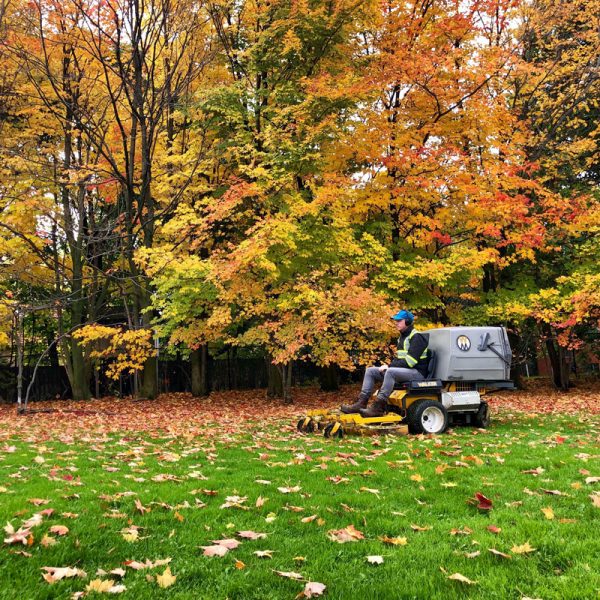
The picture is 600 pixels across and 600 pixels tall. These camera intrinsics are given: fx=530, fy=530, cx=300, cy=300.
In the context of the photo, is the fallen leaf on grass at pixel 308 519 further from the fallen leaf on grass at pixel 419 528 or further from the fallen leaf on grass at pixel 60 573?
the fallen leaf on grass at pixel 60 573

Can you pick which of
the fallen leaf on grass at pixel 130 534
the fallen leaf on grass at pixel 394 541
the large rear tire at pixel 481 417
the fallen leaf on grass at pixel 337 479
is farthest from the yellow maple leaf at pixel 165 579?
the large rear tire at pixel 481 417

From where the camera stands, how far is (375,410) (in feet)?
27.1

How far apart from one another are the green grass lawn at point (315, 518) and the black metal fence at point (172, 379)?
15678 mm

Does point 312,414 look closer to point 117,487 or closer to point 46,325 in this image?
point 117,487

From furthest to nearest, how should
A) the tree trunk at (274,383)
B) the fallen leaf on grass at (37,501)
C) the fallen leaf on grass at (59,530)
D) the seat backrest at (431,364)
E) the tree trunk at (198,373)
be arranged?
1. the tree trunk at (198,373)
2. the tree trunk at (274,383)
3. the seat backrest at (431,364)
4. the fallen leaf on grass at (37,501)
5. the fallen leaf on grass at (59,530)

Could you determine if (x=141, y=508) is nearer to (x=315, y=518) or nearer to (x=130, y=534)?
(x=130, y=534)

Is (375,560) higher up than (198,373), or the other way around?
(198,373)

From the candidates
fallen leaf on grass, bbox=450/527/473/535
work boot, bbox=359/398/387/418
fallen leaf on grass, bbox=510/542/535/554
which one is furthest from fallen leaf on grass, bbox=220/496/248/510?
work boot, bbox=359/398/387/418

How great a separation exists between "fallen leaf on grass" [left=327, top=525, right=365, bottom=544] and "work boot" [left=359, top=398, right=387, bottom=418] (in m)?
4.52

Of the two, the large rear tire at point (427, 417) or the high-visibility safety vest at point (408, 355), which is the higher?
the high-visibility safety vest at point (408, 355)

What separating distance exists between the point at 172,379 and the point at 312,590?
73.1 ft

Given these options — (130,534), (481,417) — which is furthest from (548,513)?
(481,417)

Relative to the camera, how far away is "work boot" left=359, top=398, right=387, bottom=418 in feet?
26.9

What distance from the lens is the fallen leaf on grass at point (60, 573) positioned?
291cm
